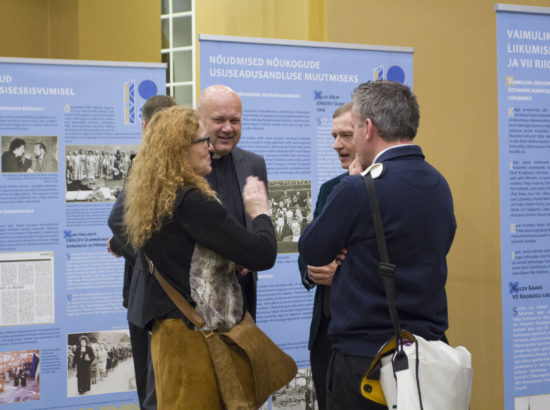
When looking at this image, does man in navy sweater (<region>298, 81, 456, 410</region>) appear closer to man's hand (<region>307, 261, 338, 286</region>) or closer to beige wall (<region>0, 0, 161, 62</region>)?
man's hand (<region>307, 261, 338, 286</region>)

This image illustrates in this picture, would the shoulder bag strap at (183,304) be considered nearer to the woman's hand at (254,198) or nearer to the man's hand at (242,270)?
the woman's hand at (254,198)

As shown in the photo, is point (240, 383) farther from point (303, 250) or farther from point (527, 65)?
point (527, 65)

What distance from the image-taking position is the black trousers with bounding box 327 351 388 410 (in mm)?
1933

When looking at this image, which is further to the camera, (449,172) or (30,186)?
(449,172)

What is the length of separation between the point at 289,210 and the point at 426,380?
181 centimetres

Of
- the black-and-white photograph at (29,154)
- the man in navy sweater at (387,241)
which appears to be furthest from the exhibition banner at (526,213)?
the black-and-white photograph at (29,154)

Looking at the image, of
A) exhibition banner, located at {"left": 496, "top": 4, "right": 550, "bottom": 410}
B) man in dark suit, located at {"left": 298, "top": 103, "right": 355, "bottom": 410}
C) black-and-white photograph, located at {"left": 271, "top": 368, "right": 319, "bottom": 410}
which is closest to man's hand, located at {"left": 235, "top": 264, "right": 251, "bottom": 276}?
man in dark suit, located at {"left": 298, "top": 103, "right": 355, "bottom": 410}

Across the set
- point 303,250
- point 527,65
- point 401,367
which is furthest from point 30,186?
point 527,65

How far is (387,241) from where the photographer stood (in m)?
1.89

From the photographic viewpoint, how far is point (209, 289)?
2.02 m

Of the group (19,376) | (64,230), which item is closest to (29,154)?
(64,230)

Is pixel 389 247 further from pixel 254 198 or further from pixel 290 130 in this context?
pixel 290 130

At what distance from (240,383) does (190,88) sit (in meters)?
4.96

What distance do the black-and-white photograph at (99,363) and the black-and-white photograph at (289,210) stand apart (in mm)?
1101
